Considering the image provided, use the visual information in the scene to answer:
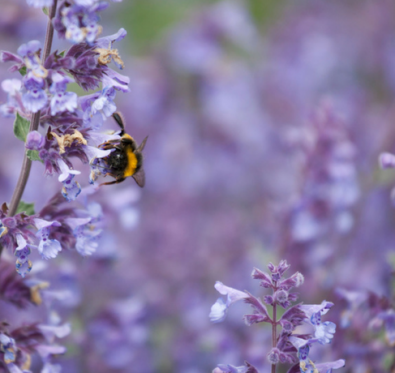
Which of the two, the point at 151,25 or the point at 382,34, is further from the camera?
the point at 151,25

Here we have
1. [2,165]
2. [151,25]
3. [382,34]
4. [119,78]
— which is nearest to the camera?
[119,78]

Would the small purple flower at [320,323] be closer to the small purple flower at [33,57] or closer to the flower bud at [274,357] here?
the flower bud at [274,357]

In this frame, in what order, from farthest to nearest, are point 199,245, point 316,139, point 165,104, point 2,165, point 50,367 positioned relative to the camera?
point 165,104 → point 199,245 → point 2,165 → point 316,139 → point 50,367

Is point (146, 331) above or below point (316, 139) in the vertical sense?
below

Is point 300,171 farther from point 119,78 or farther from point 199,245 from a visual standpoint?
point 119,78

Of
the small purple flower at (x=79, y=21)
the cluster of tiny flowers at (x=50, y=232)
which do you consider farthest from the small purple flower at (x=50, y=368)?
the small purple flower at (x=79, y=21)

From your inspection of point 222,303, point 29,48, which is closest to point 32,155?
point 29,48

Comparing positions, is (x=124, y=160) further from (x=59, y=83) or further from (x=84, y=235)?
(x=59, y=83)

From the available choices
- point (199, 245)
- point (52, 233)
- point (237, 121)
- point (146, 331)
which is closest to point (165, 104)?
point (237, 121)
